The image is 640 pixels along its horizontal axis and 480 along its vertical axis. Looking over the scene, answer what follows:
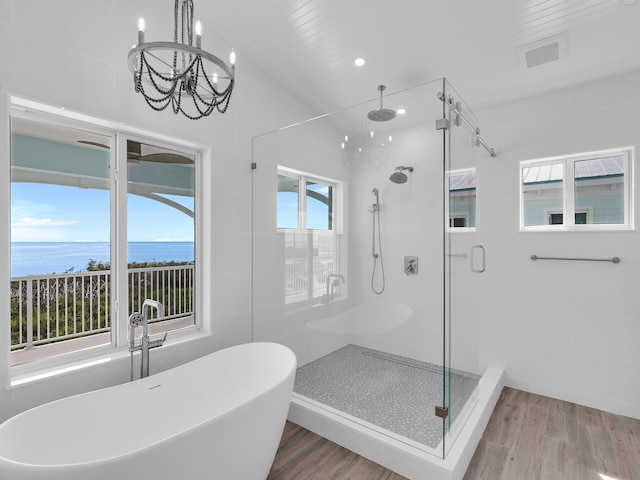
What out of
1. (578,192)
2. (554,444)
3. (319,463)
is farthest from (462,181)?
(319,463)

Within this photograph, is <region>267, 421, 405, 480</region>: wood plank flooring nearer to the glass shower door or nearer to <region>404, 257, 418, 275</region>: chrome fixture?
the glass shower door

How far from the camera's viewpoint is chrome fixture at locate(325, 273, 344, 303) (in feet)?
8.34

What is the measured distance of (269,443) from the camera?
1.79 m

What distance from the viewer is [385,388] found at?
2.36 m

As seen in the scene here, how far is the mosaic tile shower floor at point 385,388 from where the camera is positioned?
6.95ft

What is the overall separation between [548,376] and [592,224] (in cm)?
134

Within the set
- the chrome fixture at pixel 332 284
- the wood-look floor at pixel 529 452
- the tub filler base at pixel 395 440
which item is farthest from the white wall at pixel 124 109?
the wood-look floor at pixel 529 452

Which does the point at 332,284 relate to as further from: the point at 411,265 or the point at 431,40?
the point at 431,40

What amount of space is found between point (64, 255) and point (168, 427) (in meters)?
1.24

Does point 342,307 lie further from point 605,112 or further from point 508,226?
point 605,112

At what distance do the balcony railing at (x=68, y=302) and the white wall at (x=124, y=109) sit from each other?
39 cm

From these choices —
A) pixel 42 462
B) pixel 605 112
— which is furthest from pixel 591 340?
pixel 42 462

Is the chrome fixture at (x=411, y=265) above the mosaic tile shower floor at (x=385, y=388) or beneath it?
above

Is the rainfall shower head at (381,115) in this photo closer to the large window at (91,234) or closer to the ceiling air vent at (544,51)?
the ceiling air vent at (544,51)
